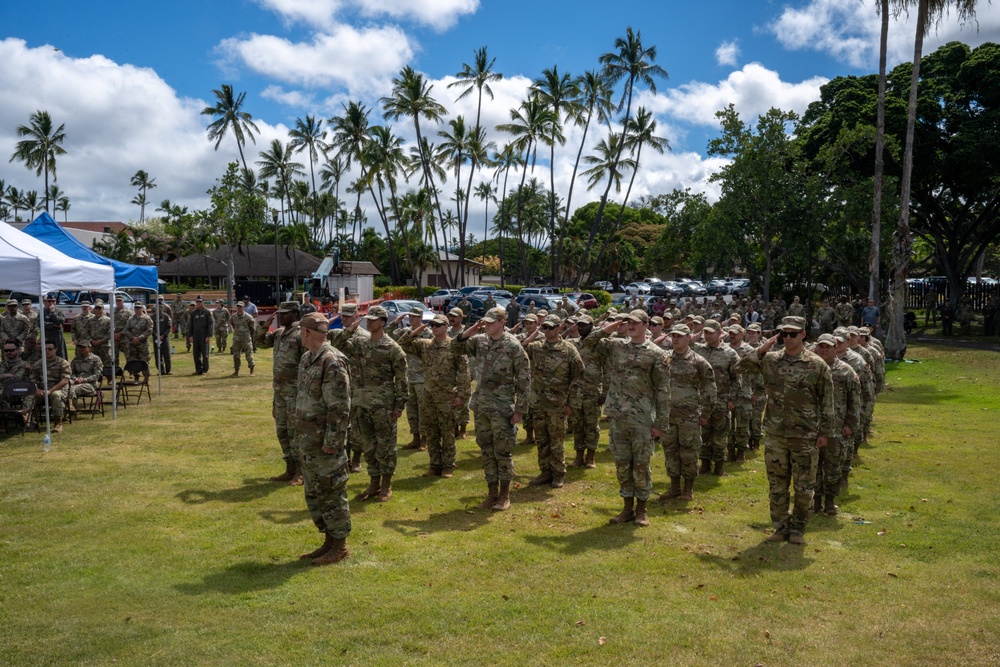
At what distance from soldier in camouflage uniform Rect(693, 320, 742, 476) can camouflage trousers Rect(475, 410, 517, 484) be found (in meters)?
3.34

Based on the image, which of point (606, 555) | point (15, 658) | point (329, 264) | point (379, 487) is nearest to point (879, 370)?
point (606, 555)

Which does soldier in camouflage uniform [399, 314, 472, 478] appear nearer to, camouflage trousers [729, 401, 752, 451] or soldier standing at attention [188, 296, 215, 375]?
camouflage trousers [729, 401, 752, 451]

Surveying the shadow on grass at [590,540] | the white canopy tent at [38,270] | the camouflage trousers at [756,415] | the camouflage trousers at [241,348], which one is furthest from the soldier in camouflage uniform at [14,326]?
the camouflage trousers at [756,415]

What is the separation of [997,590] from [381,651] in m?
5.34

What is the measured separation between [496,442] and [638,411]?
1.71m

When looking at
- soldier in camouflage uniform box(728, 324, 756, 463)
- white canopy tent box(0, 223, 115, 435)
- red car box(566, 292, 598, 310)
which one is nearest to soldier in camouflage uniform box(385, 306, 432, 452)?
soldier in camouflage uniform box(728, 324, 756, 463)

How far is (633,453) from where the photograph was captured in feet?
26.6

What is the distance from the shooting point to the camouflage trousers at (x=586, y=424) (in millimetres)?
11016

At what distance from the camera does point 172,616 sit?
5.76m

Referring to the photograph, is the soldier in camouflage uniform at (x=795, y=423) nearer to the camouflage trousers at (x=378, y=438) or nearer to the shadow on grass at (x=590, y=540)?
the shadow on grass at (x=590, y=540)

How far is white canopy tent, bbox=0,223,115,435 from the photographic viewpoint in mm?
10812

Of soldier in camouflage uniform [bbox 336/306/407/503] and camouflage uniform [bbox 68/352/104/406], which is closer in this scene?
soldier in camouflage uniform [bbox 336/306/407/503]

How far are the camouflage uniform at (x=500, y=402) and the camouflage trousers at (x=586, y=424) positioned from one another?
2.49 meters

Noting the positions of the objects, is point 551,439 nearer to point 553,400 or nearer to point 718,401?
point 553,400
